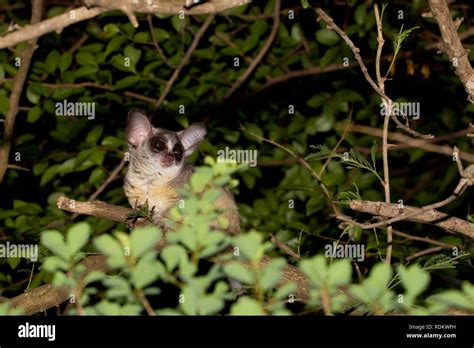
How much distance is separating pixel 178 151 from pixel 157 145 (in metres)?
0.15

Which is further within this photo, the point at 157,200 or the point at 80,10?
the point at 157,200

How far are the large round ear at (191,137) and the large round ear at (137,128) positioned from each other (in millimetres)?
249

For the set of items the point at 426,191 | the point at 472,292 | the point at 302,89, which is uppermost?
the point at 302,89

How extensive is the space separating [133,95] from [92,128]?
1.46ft

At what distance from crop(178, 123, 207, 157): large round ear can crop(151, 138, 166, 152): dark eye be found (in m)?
0.22

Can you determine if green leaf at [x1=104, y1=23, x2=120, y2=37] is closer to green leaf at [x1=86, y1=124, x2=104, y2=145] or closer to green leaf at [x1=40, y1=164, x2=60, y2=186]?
green leaf at [x1=86, y1=124, x2=104, y2=145]

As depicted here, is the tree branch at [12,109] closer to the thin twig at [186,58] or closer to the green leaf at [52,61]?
the green leaf at [52,61]

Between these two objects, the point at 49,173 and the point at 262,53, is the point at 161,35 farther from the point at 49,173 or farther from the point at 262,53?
the point at 49,173

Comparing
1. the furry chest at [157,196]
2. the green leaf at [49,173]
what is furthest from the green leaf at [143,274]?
the green leaf at [49,173]

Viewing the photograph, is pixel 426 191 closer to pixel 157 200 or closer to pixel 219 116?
pixel 219 116

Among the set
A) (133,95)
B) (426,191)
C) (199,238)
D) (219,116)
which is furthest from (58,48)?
(199,238)

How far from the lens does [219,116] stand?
273 inches

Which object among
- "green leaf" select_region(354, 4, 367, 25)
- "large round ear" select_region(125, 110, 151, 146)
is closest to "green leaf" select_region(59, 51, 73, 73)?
"large round ear" select_region(125, 110, 151, 146)

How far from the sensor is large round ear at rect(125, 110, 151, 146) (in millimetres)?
5641
